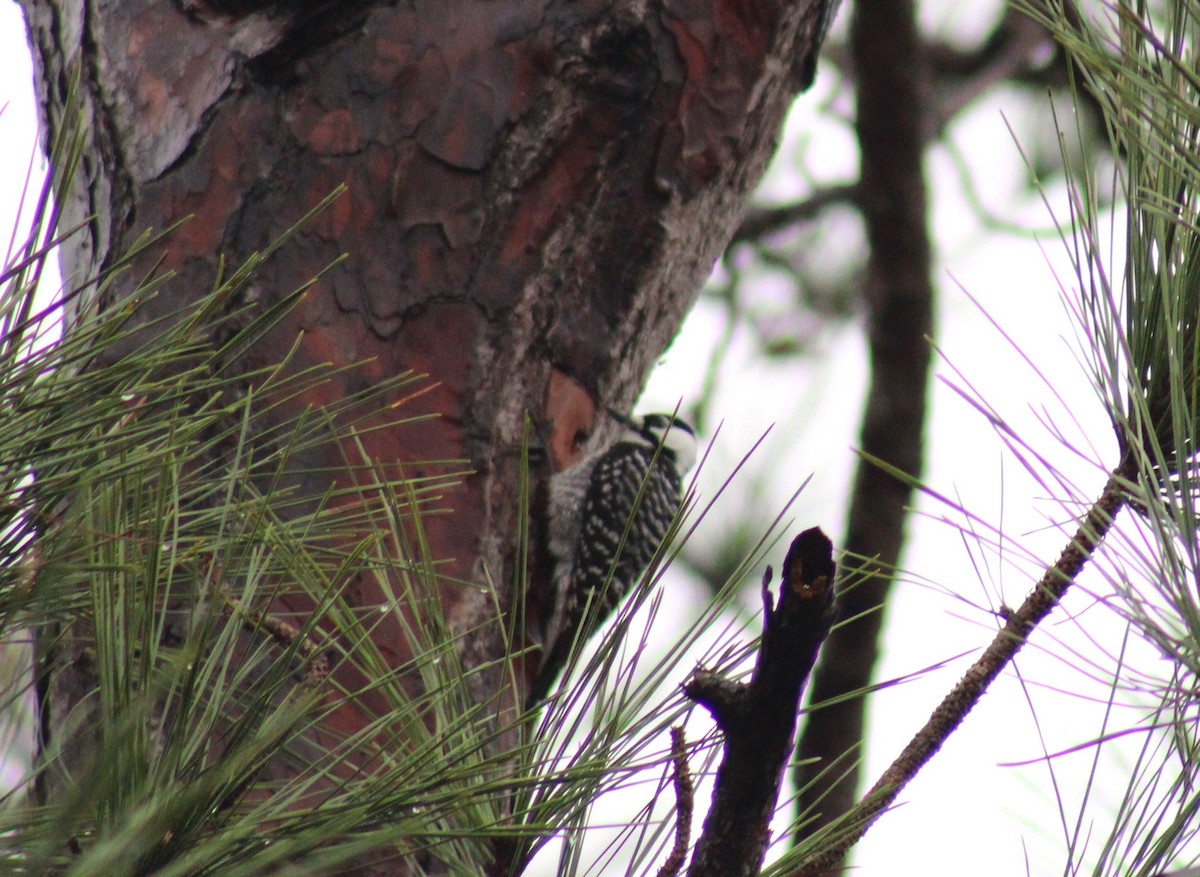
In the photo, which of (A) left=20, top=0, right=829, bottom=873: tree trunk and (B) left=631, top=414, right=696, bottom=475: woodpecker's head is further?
(B) left=631, top=414, right=696, bottom=475: woodpecker's head

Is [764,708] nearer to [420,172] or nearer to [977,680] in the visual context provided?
[977,680]

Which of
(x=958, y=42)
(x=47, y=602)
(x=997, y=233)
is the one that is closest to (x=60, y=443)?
(x=47, y=602)

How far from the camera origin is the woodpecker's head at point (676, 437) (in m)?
3.77

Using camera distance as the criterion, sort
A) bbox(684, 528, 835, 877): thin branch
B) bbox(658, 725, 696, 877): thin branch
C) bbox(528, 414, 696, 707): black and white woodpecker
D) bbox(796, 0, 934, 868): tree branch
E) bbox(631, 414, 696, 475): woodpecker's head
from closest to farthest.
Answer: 1. bbox(684, 528, 835, 877): thin branch
2. bbox(658, 725, 696, 877): thin branch
3. bbox(796, 0, 934, 868): tree branch
4. bbox(528, 414, 696, 707): black and white woodpecker
5. bbox(631, 414, 696, 475): woodpecker's head

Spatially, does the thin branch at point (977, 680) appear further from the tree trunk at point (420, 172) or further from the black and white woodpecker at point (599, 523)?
the black and white woodpecker at point (599, 523)

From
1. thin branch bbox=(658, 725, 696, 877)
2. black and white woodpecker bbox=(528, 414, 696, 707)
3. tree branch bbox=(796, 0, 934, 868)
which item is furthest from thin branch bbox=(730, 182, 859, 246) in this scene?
thin branch bbox=(658, 725, 696, 877)

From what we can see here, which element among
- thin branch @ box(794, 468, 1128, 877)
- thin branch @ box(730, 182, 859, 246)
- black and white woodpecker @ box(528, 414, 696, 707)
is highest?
thin branch @ box(730, 182, 859, 246)

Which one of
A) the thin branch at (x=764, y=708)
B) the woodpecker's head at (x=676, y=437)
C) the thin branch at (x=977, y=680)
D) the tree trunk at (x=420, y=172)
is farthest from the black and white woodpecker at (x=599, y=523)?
the thin branch at (x=764, y=708)

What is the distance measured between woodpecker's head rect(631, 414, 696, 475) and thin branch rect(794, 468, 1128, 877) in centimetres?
253

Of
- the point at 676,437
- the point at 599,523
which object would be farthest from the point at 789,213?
the point at 676,437

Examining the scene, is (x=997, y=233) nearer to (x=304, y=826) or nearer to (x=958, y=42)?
(x=958, y=42)

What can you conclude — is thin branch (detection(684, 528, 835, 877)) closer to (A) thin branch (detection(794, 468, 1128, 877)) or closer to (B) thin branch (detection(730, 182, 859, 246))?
(A) thin branch (detection(794, 468, 1128, 877))

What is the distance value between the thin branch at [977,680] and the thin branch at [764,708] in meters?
0.17

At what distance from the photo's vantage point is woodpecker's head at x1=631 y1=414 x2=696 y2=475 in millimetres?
3771
